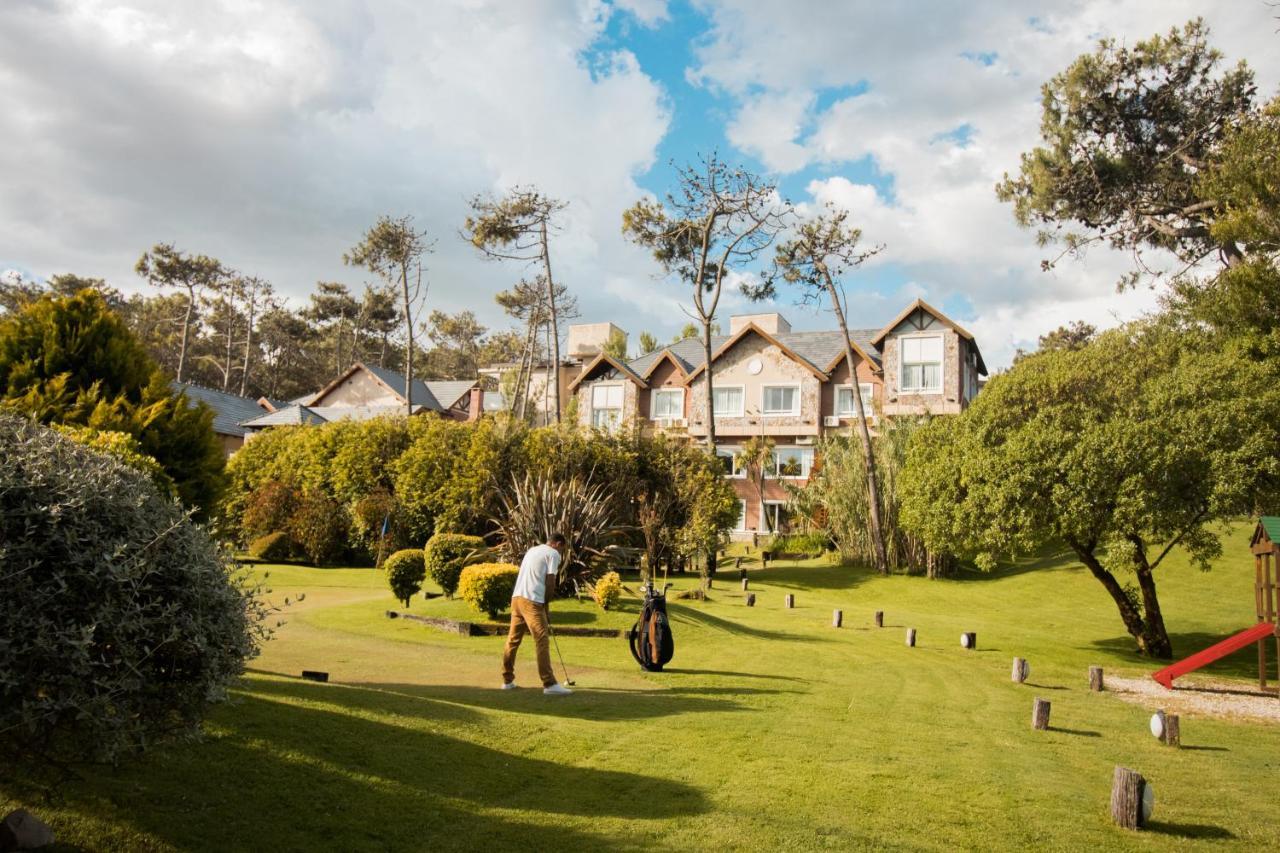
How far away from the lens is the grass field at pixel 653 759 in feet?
20.6

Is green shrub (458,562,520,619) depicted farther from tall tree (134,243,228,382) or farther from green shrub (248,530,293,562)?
tall tree (134,243,228,382)

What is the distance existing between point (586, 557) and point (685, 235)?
2526cm

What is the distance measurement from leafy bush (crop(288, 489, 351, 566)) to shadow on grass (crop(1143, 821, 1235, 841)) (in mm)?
26877

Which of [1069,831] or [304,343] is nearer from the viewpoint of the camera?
[1069,831]

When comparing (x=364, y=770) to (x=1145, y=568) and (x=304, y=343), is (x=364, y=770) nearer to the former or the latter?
(x=1145, y=568)

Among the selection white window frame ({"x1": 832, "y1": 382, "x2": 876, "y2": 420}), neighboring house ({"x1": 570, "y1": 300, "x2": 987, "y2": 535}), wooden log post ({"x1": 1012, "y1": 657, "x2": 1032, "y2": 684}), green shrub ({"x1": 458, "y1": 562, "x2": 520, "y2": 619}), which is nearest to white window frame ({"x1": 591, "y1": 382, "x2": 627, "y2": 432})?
neighboring house ({"x1": 570, "y1": 300, "x2": 987, "y2": 535})

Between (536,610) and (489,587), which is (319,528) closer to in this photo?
(489,587)

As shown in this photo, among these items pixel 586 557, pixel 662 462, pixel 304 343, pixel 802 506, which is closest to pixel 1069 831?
pixel 586 557

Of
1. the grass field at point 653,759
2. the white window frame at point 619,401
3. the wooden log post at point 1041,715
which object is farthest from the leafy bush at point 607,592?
the white window frame at point 619,401

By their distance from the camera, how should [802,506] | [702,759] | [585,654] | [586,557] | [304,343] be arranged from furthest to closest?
[304,343] → [802,506] → [586,557] → [585,654] → [702,759]

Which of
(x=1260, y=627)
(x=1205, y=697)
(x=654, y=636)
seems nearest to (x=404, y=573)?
(x=654, y=636)

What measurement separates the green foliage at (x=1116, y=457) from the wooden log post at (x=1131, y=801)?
1136 centimetres

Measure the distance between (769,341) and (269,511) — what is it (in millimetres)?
27213

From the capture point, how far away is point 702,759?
28.2 feet
